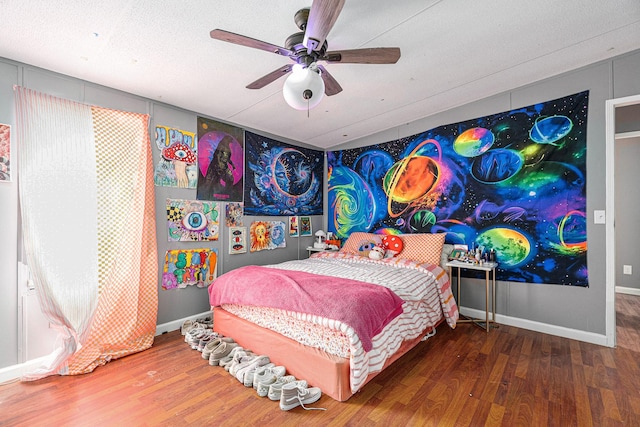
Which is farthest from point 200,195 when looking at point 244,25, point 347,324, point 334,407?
point 334,407

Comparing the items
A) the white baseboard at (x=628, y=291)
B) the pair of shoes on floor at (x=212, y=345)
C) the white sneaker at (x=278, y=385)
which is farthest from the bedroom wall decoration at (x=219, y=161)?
the white baseboard at (x=628, y=291)

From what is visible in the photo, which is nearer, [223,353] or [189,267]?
[223,353]

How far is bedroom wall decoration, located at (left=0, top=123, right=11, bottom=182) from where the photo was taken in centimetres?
205

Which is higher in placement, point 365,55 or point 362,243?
point 365,55

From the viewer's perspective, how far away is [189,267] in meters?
3.08

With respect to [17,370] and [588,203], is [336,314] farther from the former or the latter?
[588,203]

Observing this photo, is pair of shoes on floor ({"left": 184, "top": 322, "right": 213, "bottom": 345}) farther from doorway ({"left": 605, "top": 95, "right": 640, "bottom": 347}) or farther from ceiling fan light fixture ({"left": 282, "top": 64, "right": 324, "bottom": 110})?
doorway ({"left": 605, "top": 95, "right": 640, "bottom": 347})

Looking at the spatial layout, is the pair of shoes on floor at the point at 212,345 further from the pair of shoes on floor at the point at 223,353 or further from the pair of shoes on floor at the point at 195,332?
the pair of shoes on floor at the point at 195,332

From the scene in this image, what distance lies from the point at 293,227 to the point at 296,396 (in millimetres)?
2766

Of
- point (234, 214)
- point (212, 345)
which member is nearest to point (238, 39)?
point (234, 214)

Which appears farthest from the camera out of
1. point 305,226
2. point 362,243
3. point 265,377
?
point 305,226

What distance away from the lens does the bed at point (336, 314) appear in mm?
1789

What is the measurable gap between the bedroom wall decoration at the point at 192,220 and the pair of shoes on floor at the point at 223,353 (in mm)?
1293

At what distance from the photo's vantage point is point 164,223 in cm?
289
